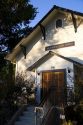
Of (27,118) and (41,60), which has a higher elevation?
(41,60)

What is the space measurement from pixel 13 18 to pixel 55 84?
38.4 feet

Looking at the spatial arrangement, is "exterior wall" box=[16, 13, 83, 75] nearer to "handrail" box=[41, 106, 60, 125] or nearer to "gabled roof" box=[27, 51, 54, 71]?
"gabled roof" box=[27, 51, 54, 71]

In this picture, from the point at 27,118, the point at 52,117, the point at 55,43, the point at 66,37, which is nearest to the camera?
the point at 52,117

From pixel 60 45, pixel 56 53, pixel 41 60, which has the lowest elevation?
pixel 41 60

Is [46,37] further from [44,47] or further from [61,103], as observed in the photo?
[61,103]

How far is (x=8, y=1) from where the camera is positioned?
30.3 metres

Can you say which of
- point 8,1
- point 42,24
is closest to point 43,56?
point 42,24

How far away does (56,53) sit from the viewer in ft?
70.6

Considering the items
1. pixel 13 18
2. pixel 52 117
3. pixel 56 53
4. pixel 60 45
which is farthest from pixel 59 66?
pixel 13 18

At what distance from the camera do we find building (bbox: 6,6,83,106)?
20312 millimetres

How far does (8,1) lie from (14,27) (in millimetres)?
3305

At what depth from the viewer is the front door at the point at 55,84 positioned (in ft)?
63.7

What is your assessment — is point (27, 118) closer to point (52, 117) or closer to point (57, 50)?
point (52, 117)

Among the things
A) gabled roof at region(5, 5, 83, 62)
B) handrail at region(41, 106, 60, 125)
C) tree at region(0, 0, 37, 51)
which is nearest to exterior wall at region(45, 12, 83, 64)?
gabled roof at region(5, 5, 83, 62)
